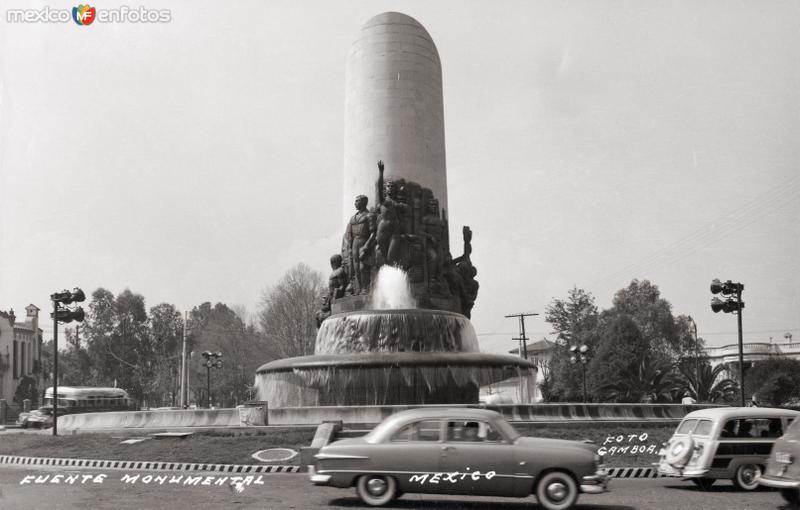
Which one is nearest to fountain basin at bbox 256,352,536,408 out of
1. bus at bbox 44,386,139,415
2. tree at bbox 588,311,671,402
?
bus at bbox 44,386,139,415

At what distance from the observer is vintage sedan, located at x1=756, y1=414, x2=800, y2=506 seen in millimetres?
11141

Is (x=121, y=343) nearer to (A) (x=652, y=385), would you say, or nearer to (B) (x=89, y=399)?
(B) (x=89, y=399)

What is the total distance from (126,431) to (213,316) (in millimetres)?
70315

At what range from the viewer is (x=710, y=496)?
1290 cm

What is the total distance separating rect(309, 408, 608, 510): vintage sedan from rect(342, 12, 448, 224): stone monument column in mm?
20508

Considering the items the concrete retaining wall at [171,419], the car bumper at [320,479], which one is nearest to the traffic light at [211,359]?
the concrete retaining wall at [171,419]

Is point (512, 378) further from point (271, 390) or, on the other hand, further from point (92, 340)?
point (92, 340)

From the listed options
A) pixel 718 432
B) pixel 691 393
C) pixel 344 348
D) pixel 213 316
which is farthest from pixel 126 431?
pixel 213 316

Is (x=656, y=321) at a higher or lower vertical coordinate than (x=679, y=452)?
higher

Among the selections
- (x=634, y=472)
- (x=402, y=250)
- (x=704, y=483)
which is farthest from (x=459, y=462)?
(x=402, y=250)

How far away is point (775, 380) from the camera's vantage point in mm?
60781

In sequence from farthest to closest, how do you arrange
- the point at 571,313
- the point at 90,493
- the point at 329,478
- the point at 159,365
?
the point at 159,365
the point at 571,313
the point at 90,493
the point at 329,478

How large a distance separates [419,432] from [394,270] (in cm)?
1868

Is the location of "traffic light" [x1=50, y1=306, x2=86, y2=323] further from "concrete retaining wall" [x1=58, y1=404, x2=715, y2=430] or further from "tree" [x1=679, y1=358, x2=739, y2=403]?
"tree" [x1=679, y1=358, x2=739, y2=403]
